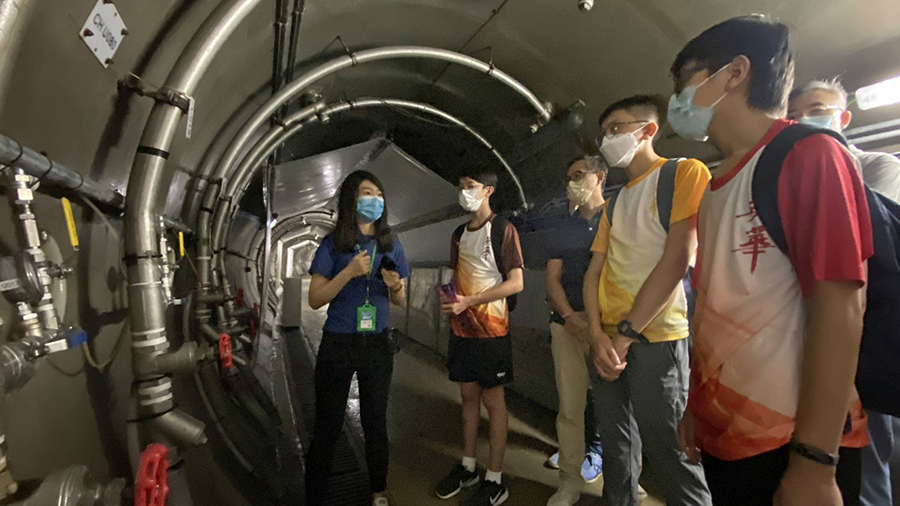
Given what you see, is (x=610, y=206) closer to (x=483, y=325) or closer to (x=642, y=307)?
(x=642, y=307)

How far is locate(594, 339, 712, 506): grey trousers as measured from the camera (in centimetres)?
128

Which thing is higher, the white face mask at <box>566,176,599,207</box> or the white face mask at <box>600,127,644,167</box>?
the white face mask at <box>600,127,644,167</box>

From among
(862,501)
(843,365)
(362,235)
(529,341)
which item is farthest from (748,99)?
(529,341)

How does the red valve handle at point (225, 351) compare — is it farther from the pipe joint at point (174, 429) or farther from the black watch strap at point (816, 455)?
the black watch strap at point (816, 455)

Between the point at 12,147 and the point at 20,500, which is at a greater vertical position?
the point at 12,147

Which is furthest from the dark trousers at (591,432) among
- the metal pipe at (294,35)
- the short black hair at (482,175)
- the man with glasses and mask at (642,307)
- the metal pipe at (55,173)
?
the metal pipe at (294,35)

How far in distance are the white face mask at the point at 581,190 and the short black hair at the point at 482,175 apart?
487 mm

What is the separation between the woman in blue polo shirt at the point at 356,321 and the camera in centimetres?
168

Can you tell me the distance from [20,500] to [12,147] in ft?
2.38

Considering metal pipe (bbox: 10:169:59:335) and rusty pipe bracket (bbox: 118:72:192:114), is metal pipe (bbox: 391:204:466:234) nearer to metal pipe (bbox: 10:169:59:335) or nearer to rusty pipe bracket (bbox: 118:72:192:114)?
rusty pipe bracket (bbox: 118:72:192:114)

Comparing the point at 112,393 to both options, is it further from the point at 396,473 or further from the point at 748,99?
the point at 748,99

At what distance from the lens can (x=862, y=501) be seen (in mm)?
912

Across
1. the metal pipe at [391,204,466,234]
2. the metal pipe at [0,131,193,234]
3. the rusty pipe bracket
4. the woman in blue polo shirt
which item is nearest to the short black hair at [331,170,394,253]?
the woman in blue polo shirt

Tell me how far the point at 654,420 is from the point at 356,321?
131 centimetres
